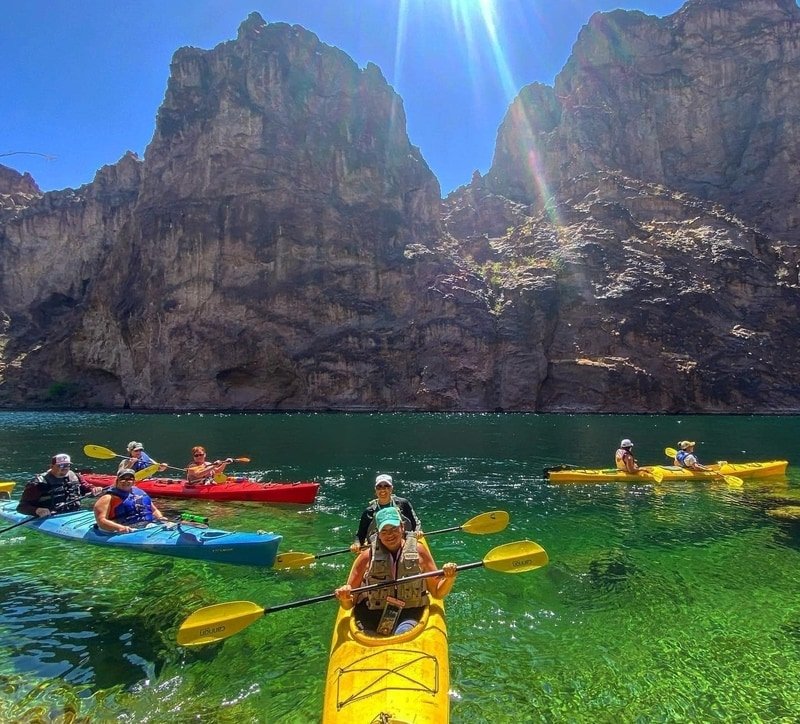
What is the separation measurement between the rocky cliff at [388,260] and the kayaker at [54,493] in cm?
7293

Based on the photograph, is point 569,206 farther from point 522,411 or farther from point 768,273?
point 522,411

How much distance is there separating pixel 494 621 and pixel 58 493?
10459 millimetres

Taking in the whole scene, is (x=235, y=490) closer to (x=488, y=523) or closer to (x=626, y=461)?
(x=488, y=523)

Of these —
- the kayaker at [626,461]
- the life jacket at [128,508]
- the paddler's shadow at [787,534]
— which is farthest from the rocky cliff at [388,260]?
the life jacket at [128,508]

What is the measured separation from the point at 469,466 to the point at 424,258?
7328 centimetres

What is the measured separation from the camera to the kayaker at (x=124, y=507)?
10488mm

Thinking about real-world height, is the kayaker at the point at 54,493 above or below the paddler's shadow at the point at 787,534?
above

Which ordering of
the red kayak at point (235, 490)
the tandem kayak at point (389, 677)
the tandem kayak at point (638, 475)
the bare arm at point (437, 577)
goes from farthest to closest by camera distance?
the tandem kayak at point (638, 475), the red kayak at point (235, 490), the bare arm at point (437, 577), the tandem kayak at point (389, 677)

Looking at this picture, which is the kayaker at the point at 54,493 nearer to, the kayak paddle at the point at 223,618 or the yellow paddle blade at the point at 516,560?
the kayak paddle at the point at 223,618

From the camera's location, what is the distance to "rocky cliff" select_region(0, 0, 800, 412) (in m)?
85.2

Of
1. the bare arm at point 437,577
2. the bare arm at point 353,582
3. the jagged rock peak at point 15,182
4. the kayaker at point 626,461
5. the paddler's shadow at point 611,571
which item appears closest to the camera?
the bare arm at point 353,582

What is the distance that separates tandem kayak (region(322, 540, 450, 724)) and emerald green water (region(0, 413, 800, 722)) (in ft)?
2.94

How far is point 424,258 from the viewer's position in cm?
9538

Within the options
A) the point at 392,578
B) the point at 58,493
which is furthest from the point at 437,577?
the point at 58,493
